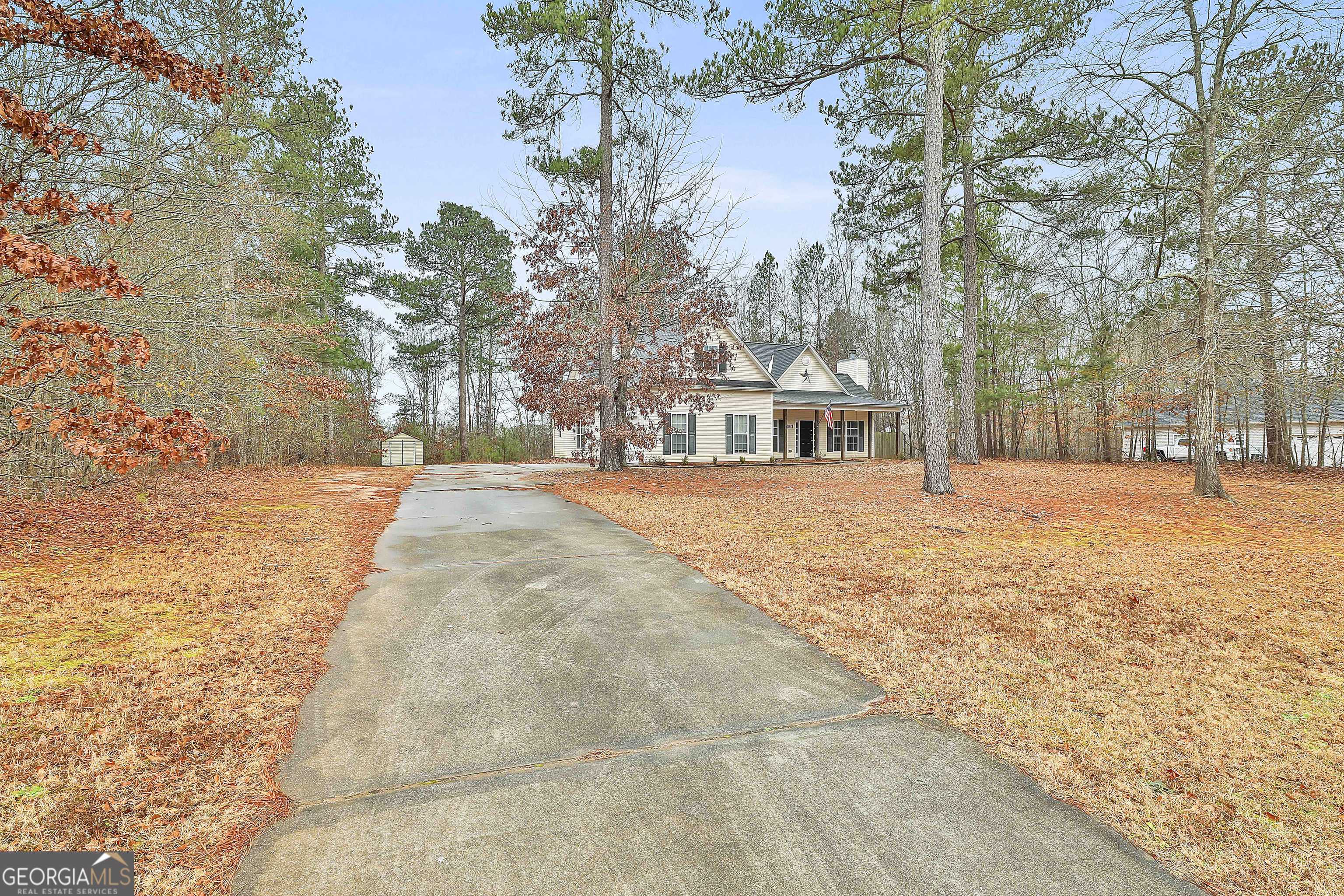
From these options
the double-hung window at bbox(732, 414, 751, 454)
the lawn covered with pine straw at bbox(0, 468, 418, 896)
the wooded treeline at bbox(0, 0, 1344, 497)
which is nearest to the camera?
the lawn covered with pine straw at bbox(0, 468, 418, 896)

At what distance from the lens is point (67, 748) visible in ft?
7.88

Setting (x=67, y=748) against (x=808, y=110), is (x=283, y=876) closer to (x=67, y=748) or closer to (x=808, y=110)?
(x=67, y=748)

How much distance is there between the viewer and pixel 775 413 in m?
24.0

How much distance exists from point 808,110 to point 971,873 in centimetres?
1308

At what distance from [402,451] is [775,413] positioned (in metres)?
14.7

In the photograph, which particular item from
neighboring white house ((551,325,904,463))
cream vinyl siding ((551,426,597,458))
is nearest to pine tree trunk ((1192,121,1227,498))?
neighboring white house ((551,325,904,463))

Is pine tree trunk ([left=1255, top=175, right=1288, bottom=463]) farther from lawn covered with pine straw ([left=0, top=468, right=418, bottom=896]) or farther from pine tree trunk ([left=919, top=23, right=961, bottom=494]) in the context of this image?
lawn covered with pine straw ([left=0, top=468, right=418, bottom=896])

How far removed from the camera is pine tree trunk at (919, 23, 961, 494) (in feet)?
33.9

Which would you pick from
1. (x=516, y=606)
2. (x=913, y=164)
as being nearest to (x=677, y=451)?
(x=913, y=164)

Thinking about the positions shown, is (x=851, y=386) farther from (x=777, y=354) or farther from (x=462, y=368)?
(x=462, y=368)

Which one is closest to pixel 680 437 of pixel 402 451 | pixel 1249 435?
pixel 402 451

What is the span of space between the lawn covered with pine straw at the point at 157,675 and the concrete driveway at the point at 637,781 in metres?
0.19

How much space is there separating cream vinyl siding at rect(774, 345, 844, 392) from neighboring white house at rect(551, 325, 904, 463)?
3cm

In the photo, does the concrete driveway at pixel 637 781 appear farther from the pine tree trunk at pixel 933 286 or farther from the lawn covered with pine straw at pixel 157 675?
the pine tree trunk at pixel 933 286
